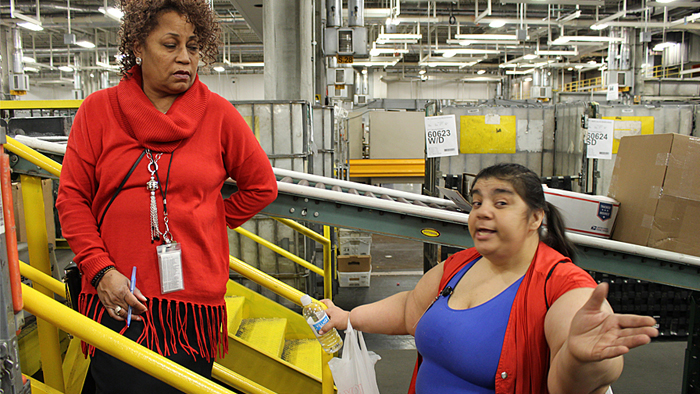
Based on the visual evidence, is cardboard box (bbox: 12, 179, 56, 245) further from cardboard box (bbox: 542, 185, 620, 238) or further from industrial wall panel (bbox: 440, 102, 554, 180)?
industrial wall panel (bbox: 440, 102, 554, 180)

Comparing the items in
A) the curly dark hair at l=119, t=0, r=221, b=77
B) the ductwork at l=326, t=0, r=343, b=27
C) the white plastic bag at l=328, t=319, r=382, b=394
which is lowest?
the white plastic bag at l=328, t=319, r=382, b=394

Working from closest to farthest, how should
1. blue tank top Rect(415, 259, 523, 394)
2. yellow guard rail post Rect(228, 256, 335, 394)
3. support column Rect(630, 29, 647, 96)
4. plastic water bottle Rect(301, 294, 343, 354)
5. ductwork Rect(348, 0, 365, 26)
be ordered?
1. blue tank top Rect(415, 259, 523, 394)
2. plastic water bottle Rect(301, 294, 343, 354)
3. yellow guard rail post Rect(228, 256, 335, 394)
4. ductwork Rect(348, 0, 365, 26)
5. support column Rect(630, 29, 647, 96)

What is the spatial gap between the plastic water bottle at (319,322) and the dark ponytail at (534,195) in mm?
826

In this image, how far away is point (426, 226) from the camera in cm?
257

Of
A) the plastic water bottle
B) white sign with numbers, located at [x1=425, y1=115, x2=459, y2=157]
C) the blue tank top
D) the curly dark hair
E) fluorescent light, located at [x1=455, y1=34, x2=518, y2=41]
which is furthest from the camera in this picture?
fluorescent light, located at [x1=455, y1=34, x2=518, y2=41]

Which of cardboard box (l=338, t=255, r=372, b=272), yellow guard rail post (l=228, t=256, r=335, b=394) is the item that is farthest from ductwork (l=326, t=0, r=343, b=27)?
yellow guard rail post (l=228, t=256, r=335, b=394)

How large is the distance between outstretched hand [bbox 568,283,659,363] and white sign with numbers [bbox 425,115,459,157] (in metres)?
3.64

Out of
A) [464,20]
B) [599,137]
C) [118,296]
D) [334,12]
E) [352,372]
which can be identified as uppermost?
[464,20]

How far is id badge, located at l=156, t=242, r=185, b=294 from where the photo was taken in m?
1.41

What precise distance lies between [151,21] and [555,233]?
1.58 metres

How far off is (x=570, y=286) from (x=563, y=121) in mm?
6552

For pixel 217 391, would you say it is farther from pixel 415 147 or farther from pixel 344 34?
pixel 415 147

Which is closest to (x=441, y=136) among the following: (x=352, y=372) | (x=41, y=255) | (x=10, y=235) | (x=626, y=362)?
(x=626, y=362)

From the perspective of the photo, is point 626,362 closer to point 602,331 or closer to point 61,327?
point 602,331
